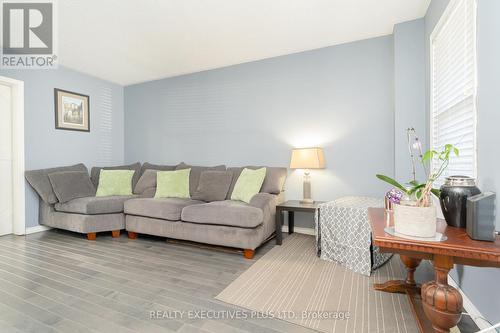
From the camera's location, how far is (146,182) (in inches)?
144

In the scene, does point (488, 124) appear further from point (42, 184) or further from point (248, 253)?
point (42, 184)

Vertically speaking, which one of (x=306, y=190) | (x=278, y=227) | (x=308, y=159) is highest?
(x=308, y=159)

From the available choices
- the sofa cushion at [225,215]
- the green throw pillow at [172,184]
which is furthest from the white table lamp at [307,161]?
the green throw pillow at [172,184]

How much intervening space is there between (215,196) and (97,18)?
232 centimetres

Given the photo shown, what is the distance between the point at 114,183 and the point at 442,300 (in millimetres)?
3926

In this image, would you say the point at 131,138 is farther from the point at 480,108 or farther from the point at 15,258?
the point at 480,108

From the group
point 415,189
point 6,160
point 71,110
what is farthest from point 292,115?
point 6,160

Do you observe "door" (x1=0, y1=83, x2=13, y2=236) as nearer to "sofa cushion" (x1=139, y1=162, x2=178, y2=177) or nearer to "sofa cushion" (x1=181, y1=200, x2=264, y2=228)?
"sofa cushion" (x1=139, y1=162, x2=178, y2=177)

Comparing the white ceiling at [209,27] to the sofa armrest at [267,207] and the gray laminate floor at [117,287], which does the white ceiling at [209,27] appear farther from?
the gray laminate floor at [117,287]

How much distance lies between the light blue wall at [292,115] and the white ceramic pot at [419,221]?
1.93 m

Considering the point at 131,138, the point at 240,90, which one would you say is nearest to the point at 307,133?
the point at 240,90

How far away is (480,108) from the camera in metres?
1.39

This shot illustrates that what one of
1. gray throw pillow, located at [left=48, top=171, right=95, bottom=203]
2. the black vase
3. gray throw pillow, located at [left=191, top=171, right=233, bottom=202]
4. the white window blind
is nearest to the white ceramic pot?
the black vase

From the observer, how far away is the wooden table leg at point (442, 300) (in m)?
1.08
